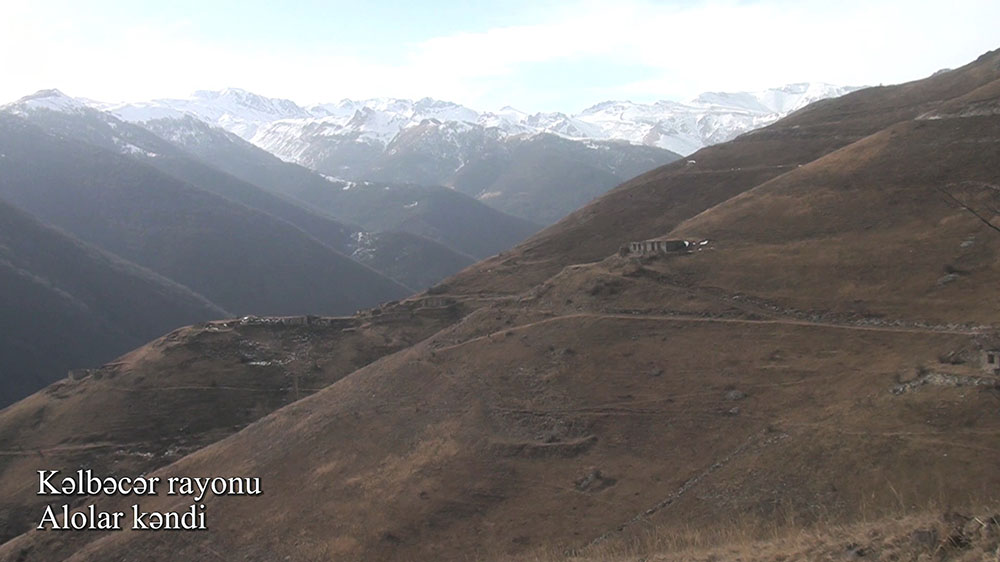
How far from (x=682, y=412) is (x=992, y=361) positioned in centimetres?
1711

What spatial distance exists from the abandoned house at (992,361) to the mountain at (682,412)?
28.3 inches

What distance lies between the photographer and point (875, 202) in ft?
262

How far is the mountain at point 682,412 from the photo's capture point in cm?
4109

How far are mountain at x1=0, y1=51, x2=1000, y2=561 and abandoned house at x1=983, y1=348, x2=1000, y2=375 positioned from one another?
2.36 feet

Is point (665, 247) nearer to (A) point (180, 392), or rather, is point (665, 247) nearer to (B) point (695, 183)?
(B) point (695, 183)

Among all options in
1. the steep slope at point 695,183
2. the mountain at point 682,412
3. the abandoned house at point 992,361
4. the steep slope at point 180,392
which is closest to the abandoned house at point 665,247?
the mountain at point 682,412

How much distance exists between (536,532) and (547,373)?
1797cm

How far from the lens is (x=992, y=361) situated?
45531 millimetres

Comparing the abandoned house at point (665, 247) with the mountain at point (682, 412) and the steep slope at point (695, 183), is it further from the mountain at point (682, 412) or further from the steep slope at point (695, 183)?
the steep slope at point (695, 183)

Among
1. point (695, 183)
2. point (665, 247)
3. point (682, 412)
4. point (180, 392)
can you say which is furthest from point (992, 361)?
point (695, 183)

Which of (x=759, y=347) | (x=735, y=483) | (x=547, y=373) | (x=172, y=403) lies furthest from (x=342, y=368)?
(x=735, y=483)

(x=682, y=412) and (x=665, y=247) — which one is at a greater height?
(x=665, y=247)

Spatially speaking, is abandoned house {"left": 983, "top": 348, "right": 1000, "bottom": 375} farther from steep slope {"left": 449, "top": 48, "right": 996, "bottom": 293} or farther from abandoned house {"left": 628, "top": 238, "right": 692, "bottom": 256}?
steep slope {"left": 449, "top": 48, "right": 996, "bottom": 293}

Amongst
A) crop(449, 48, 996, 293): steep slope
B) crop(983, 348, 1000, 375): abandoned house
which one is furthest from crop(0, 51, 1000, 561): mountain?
crop(449, 48, 996, 293): steep slope
